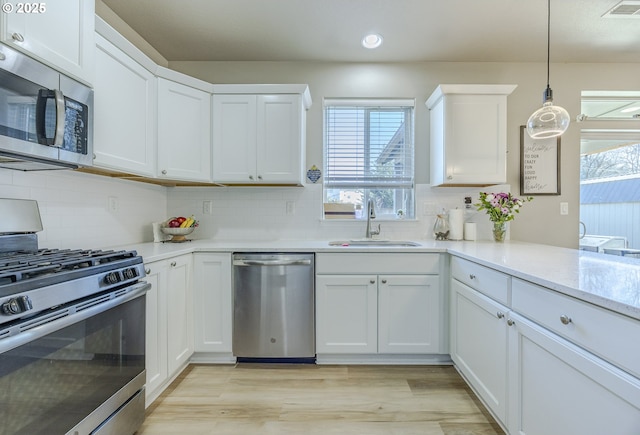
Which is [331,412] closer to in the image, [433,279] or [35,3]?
[433,279]

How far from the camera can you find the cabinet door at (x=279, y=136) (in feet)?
8.22

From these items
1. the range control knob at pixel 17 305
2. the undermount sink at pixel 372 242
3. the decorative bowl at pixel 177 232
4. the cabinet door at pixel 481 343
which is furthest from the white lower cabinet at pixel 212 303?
the cabinet door at pixel 481 343

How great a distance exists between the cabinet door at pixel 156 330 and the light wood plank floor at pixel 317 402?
180mm

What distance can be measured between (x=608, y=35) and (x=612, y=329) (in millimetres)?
2802

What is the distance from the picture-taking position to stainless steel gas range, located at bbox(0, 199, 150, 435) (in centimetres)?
92

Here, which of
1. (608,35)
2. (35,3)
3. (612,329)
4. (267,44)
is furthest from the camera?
(267,44)

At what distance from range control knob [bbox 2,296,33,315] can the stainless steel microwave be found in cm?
58

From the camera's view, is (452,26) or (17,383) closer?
(17,383)

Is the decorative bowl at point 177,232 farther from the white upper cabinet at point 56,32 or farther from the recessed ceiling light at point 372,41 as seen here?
the recessed ceiling light at point 372,41

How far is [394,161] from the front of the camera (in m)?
2.93

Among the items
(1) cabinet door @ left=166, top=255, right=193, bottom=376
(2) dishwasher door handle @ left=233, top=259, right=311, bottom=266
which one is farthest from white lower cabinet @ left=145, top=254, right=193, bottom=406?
(2) dishwasher door handle @ left=233, top=259, right=311, bottom=266

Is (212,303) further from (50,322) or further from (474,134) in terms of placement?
(474,134)

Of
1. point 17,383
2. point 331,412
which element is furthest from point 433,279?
point 17,383

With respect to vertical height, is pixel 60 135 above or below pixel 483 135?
below
